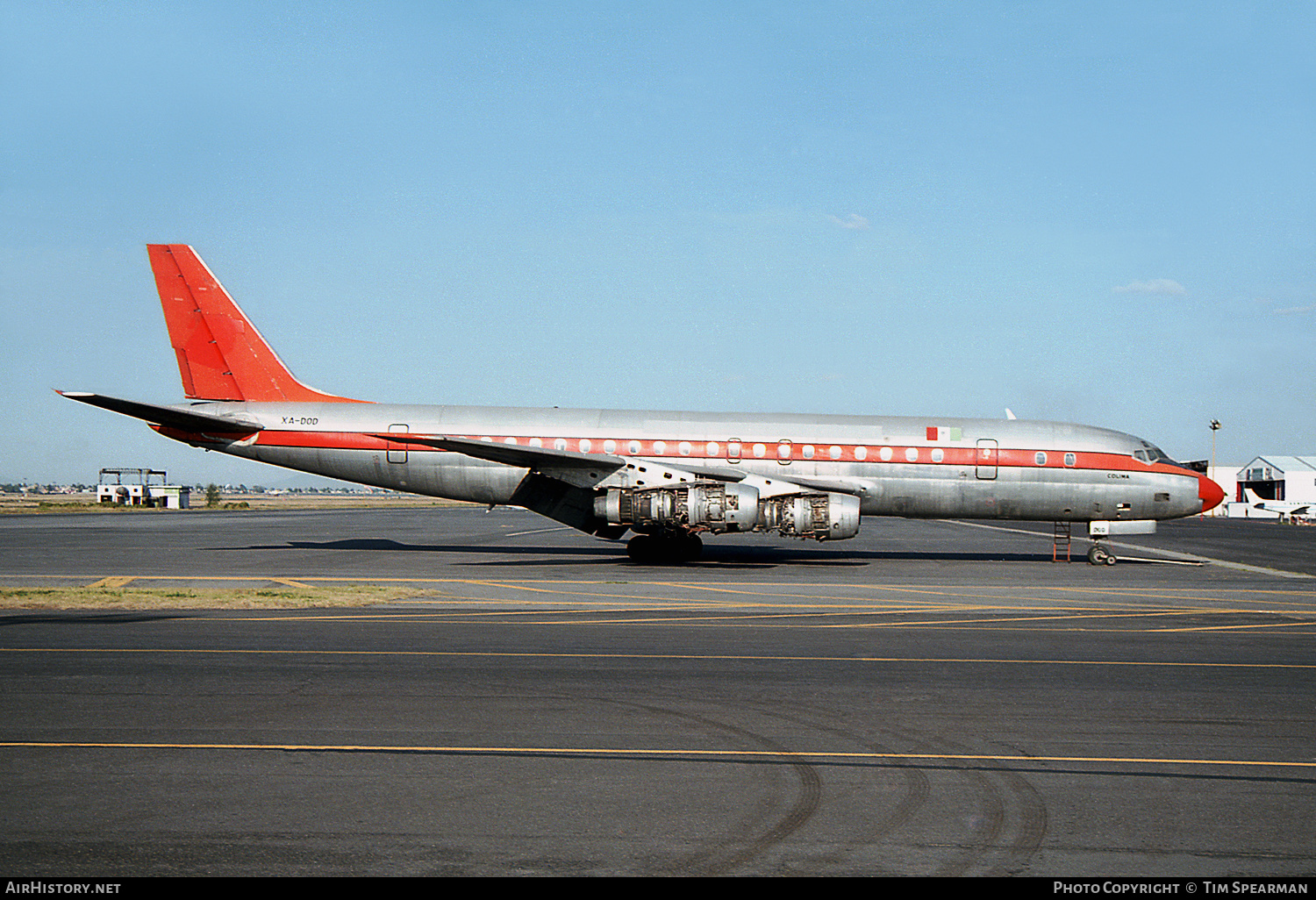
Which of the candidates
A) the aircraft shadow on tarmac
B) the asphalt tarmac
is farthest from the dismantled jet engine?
the asphalt tarmac

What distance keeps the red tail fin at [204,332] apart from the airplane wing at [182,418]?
1.80 metres

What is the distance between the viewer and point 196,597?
19359mm

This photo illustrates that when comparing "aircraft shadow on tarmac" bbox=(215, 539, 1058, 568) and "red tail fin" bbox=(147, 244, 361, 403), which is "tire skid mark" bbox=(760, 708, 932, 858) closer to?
"aircraft shadow on tarmac" bbox=(215, 539, 1058, 568)

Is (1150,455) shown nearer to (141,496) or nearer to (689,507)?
(689,507)

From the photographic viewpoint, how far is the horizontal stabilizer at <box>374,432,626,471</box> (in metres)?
27.8

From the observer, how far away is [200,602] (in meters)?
18.6

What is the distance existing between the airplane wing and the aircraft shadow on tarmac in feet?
18.2

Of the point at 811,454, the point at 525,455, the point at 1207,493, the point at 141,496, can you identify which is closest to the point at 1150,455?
the point at 1207,493

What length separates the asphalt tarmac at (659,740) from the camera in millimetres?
6234

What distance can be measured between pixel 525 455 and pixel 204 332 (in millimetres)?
12974

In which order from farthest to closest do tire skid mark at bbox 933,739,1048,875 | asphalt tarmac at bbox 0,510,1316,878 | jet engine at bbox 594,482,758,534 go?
jet engine at bbox 594,482,758,534 < asphalt tarmac at bbox 0,510,1316,878 < tire skid mark at bbox 933,739,1048,875

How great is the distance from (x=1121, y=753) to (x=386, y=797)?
20.6ft

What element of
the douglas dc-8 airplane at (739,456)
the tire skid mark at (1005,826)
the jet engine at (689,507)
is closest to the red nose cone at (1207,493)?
the douglas dc-8 airplane at (739,456)
